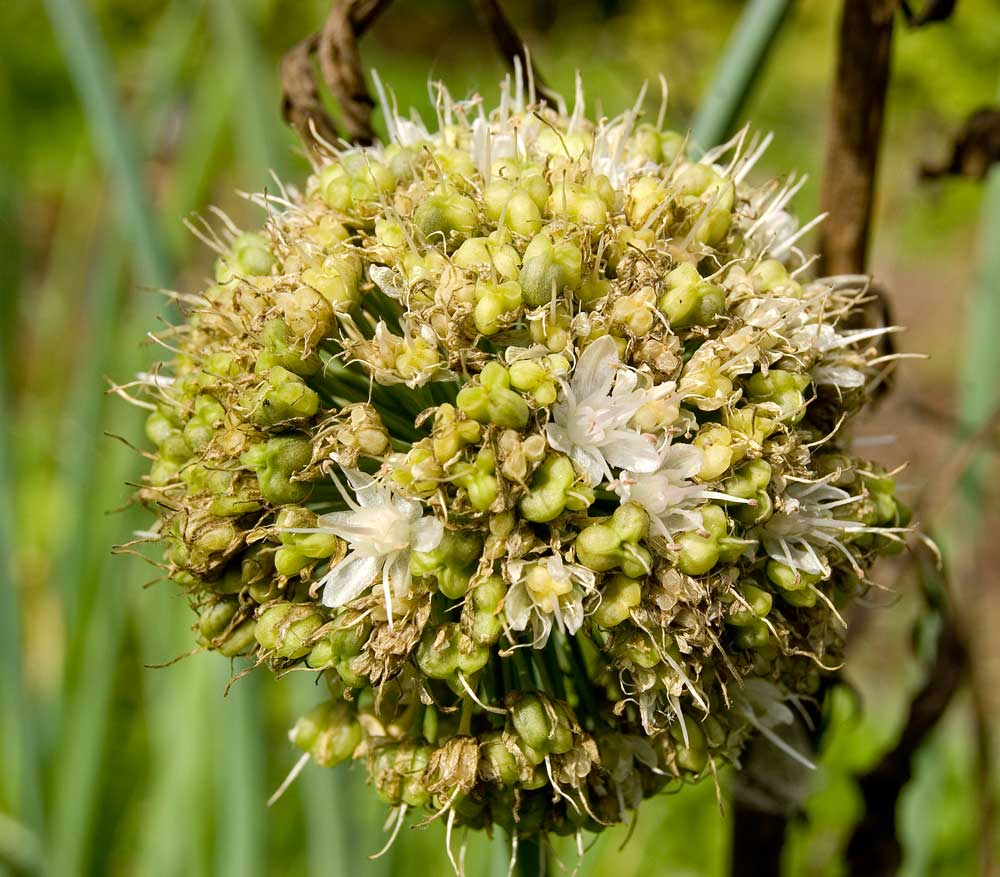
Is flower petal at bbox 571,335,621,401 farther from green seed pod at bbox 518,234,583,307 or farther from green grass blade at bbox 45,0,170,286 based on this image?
green grass blade at bbox 45,0,170,286

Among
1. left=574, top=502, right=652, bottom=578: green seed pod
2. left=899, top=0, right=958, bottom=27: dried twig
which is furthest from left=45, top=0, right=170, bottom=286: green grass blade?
left=899, top=0, right=958, bottom=27: dried twig

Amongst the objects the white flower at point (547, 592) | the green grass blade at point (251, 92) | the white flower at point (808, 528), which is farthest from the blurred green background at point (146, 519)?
the white flower at point (547, 592)

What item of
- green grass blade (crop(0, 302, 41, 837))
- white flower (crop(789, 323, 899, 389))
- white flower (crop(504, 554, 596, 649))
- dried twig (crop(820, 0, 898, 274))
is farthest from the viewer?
green grass blade (crop(0, 302, 41, 837))

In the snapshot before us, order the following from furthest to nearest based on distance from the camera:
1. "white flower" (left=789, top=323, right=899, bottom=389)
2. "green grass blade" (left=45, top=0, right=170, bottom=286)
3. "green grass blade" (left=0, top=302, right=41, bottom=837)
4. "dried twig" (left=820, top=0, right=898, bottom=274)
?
"green grass blade" (left=0, top=302, right=41, bottom=837), "green grass blade" (left=45, top=0, right=170, bottom=286), "dried twig" (left=820, top=0, right=898, bottom=274), "white flower" (left=789, top=323, right=899, bottom=389)

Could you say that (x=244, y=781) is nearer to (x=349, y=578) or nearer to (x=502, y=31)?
(x=349, y=578)

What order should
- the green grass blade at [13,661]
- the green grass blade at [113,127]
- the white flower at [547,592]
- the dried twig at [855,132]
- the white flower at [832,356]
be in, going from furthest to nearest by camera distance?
the green grass blade at [13,661] → the green grass blade at [113,127] → the dried twig at [855,132] → the white flower at [832,356] → the white flower at [547,592]

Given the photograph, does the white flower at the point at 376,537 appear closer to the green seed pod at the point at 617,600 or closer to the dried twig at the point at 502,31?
the green seed pod at the point at 617,600

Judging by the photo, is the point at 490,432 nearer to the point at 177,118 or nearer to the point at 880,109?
the point at 880,109
